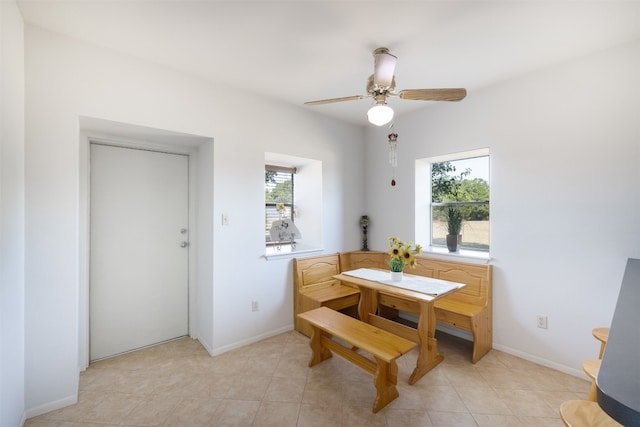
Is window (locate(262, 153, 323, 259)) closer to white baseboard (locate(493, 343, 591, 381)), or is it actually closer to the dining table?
the dining table

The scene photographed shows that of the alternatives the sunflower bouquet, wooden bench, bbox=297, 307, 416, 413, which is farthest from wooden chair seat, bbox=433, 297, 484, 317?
wooden bench, bbox=297, 307, 416, 413

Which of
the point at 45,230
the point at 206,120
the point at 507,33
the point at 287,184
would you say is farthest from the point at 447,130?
the point at 45,230

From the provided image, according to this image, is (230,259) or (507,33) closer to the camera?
(507,33)

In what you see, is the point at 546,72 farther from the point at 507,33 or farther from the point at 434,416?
the point at 434,416

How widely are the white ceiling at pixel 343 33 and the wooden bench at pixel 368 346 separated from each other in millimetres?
2144

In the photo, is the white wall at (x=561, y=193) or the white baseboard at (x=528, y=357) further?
the white baseboard at (x=528, y=357)

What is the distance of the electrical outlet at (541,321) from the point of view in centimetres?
241

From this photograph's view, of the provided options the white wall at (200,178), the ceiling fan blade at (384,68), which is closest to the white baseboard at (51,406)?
the white wall at (200,178)

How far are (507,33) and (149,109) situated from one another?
9.13ft

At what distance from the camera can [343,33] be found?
6.21 feet

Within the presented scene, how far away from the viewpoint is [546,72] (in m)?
2.37

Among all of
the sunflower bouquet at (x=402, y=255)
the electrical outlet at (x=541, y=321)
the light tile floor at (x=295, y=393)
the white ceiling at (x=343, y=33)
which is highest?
the white ceiling at (x=343, y=33)

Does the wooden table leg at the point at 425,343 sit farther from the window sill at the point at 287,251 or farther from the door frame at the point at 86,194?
the door frame at the point at 86,194

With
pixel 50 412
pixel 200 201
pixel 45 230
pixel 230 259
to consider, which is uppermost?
pixel 200 201
